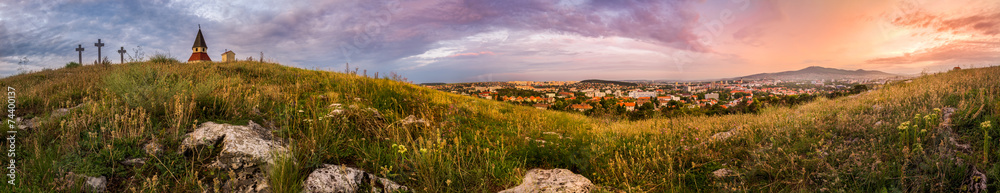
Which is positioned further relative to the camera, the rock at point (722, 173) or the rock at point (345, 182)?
the rock at point (722, 173)

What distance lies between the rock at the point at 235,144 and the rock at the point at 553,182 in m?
2.62

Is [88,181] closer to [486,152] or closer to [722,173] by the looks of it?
[486,152]

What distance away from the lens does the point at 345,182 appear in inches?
147

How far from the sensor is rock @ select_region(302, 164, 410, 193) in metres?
3.63

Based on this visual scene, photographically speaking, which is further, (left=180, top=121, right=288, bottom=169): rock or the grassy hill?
(left=180, top=121, right=288, bottom=169): rock

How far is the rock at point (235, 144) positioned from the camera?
12.6ft

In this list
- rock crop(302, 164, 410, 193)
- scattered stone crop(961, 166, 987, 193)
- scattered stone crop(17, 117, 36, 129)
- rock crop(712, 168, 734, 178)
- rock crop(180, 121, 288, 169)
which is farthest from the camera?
scattered stone crop(17, 117, 36, 129)

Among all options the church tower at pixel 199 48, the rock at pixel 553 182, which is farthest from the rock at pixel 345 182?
the church tower at pixel 199 48

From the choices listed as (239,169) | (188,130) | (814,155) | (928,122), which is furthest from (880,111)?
(188,130)

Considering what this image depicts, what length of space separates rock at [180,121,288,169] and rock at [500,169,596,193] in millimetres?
2617

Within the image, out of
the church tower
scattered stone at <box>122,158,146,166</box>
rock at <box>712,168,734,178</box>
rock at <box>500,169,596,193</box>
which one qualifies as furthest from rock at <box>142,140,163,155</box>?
the church tower

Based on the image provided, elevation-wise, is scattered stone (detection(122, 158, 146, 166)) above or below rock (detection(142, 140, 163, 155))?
below

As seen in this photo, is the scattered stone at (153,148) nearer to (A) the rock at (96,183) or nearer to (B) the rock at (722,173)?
(A) the rock at (96,183)

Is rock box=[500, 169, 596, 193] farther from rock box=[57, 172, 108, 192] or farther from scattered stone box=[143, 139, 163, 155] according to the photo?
rock box=[57, 172, 108, 192]
